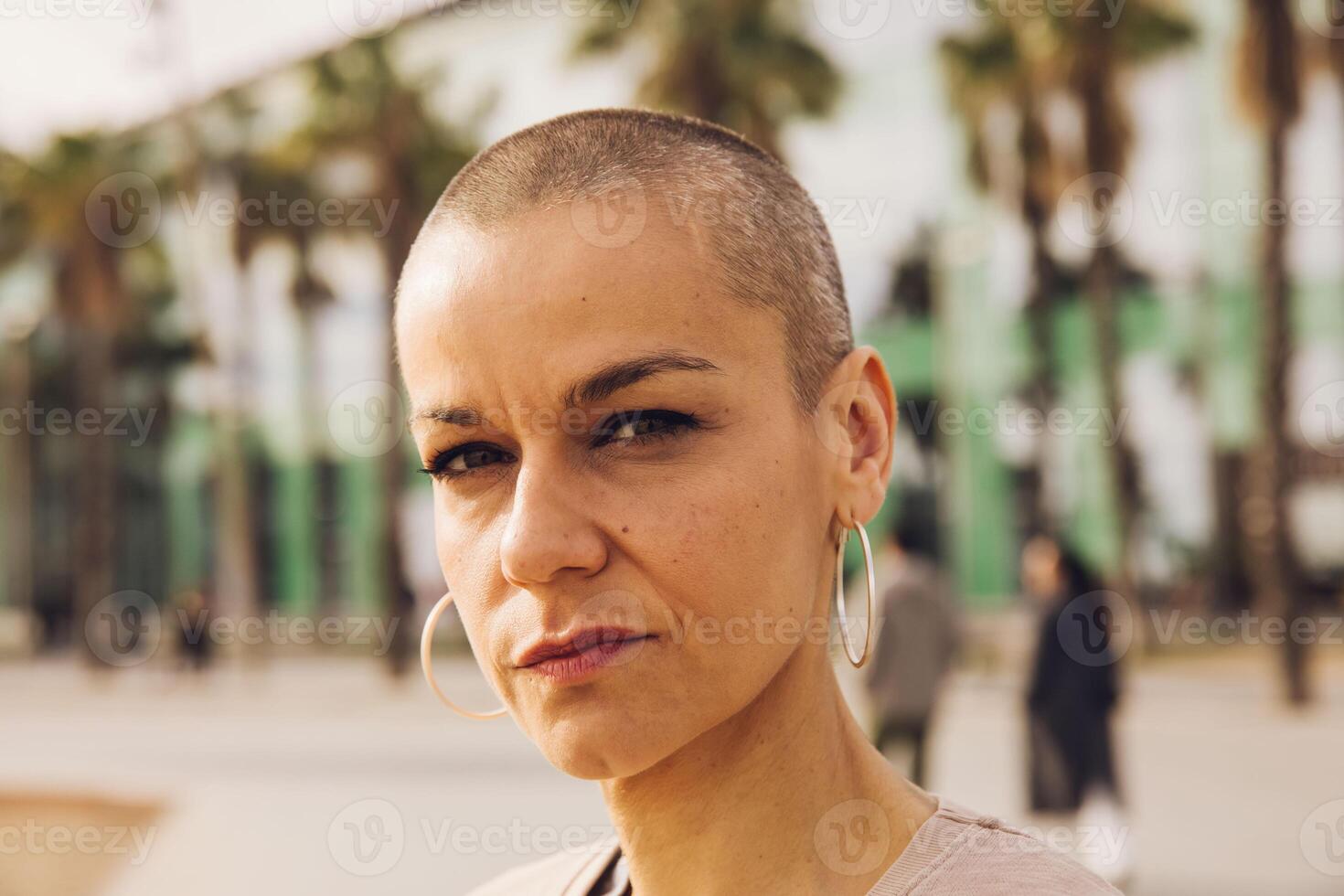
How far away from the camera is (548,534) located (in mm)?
1404

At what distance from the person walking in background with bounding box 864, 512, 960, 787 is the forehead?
6.95m

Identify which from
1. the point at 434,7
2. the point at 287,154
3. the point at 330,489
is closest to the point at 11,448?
the point at 330,489

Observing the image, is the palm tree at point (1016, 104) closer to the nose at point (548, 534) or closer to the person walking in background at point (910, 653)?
the person walking in background at point (910, 653)

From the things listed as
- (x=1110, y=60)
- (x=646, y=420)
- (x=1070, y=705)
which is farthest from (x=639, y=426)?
(x=1110, y=60)

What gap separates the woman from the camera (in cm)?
141

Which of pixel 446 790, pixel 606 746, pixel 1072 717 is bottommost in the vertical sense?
pixel 446 790

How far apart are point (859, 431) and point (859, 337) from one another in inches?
1077

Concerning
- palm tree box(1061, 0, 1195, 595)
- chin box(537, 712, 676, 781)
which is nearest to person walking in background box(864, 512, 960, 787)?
chin box(537, 712, 676, 781)

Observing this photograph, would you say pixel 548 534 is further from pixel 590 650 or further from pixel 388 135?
pixel 388 135

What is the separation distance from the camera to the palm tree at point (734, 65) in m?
18.2

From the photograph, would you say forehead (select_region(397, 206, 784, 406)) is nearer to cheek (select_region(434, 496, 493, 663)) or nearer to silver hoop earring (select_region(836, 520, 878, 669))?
cheek (select_region(434, 496, 493, 663))

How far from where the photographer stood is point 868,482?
166 cm

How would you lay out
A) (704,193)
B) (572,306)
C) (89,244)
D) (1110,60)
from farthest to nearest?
(89,244)
(1110,60)
(704,193)
(572,306)

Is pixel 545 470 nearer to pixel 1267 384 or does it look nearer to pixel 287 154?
pixel 1267 384
